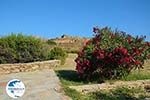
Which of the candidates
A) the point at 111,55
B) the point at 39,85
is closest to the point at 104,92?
the point at 111,55

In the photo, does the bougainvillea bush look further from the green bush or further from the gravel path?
the green bush

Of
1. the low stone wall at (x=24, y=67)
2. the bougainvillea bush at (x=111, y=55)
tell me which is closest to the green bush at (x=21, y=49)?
the low stone wall at (x=24, y=67)

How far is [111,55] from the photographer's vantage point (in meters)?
15.9

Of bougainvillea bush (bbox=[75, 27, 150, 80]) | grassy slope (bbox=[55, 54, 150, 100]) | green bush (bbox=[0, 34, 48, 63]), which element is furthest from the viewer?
green bush (bbox=[0, 34, 48, 63])

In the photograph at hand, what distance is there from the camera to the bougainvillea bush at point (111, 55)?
15969 millimetres

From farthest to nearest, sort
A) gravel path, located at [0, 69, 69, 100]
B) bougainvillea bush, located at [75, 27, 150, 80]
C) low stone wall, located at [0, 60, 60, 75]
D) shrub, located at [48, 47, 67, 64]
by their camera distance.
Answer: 1. shrub, located at [48, 47, 67, 64]
2. low stone wall, located at [0, 60, 60, 75]
3. bougainvillea bush, located at [75, 27, 150, 80]
4. gravel path, located at [0, 69, 69, 100]

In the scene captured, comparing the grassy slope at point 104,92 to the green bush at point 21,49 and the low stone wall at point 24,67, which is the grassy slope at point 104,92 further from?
the green bush at point 21,49

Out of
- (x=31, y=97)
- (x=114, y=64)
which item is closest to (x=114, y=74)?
(x=114, y=64)

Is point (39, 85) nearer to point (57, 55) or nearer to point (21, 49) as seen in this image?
point (21, 49)

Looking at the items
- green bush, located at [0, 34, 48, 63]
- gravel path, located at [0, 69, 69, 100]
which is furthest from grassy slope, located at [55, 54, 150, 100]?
green bush, located at [0, 34, 48, 63]

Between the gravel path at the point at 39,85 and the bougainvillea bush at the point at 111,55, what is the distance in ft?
4.99

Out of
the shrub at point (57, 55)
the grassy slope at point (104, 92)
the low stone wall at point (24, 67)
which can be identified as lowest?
the grassy slope at point (104, 92)

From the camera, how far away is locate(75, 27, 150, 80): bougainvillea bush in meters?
16.0

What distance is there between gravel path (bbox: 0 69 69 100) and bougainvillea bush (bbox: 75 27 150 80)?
1.52 meters
